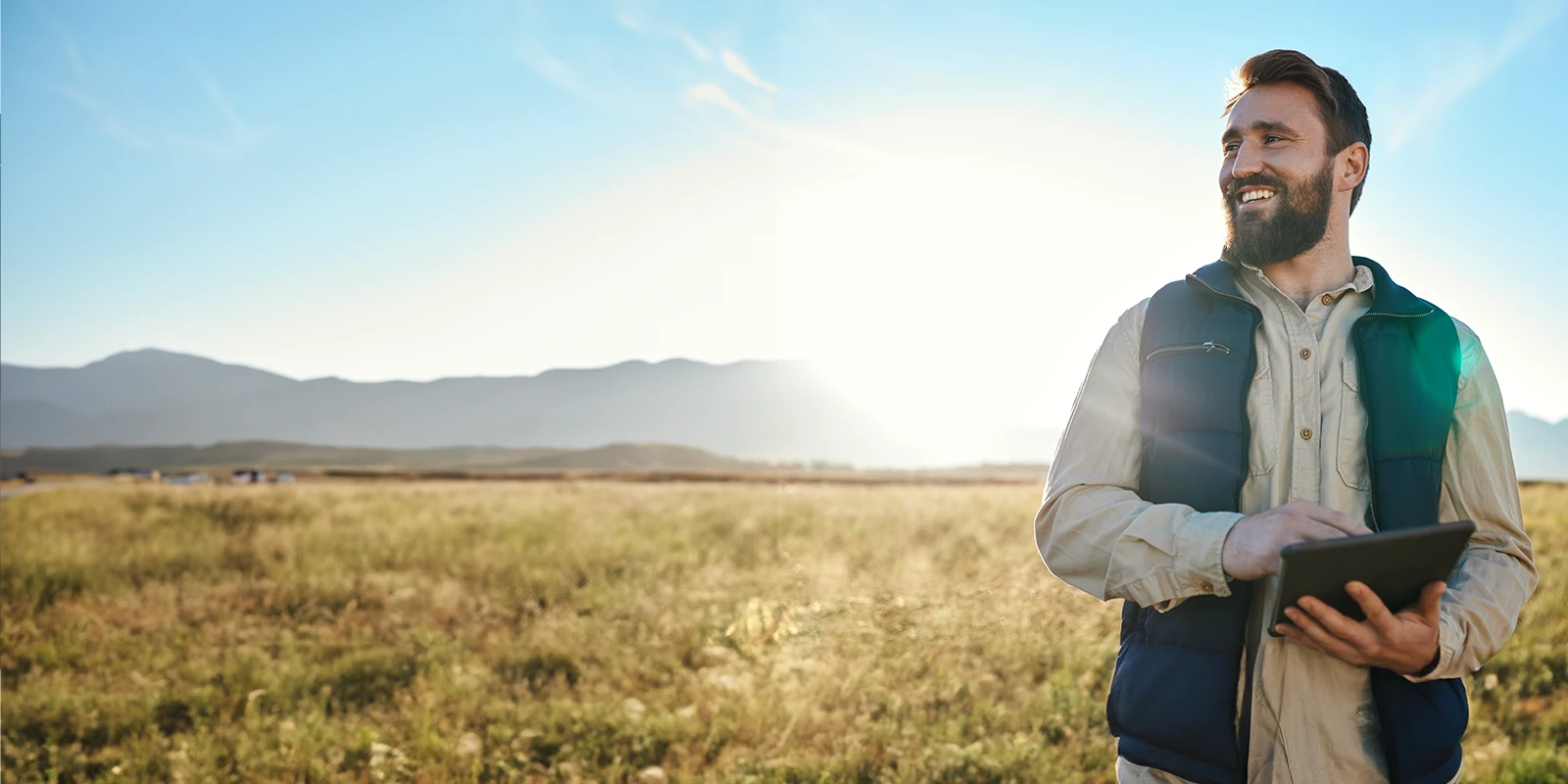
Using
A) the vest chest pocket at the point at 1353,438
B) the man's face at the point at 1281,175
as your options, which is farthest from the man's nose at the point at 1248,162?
the vest chest pocket at the point at 1353,438

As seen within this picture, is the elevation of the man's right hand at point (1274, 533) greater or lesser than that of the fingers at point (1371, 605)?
greater

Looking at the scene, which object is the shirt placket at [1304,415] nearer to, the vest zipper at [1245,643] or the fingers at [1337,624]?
the vest zipper at [1245,643]

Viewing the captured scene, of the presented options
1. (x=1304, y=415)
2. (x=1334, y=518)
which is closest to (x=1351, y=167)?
(x=1304, y=415)

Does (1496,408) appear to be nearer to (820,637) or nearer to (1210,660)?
(1210,660)

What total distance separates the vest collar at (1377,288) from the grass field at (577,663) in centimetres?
354

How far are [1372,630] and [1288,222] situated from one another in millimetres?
921

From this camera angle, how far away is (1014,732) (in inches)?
214

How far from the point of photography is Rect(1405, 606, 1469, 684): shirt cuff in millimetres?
1750

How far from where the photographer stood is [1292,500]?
183 cm

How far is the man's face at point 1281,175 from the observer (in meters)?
2.04

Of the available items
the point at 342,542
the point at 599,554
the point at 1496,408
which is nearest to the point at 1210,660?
the point at 1496,408

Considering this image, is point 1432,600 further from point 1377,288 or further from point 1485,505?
point 1377,288

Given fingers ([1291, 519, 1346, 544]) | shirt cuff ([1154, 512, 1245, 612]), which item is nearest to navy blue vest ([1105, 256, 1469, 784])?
shirt cuff ([1154, 512, 1245, 612])

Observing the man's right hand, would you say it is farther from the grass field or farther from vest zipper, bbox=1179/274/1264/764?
the grass field
